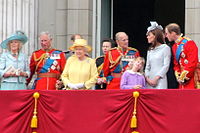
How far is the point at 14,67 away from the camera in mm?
13609

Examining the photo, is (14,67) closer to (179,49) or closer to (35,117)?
(35,117)

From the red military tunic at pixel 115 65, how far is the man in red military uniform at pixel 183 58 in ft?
2.89

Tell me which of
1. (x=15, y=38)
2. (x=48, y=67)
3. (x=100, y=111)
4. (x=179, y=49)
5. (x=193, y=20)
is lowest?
(x=100, y=111)

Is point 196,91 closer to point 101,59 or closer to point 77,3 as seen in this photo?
point 101,59

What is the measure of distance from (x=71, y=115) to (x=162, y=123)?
1499 mm

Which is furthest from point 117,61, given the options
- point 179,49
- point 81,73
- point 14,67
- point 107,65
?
point 14,67

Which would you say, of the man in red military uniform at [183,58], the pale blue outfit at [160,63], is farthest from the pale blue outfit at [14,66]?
the man in red military uniform at [183,58]

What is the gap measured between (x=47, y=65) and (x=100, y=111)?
198 centimetres

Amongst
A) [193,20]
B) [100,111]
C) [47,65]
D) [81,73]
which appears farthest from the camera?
[193,20]

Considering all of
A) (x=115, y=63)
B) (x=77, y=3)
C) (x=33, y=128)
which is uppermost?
(x=77, y=3)

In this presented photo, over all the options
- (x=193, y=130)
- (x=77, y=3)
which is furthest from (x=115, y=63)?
(x=77, y=3)

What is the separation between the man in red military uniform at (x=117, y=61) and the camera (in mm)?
13414

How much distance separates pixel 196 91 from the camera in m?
11.9

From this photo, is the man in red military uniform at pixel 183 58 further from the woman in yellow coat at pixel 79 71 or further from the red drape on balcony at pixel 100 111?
the woman in yellow coat at pixel 79 71
